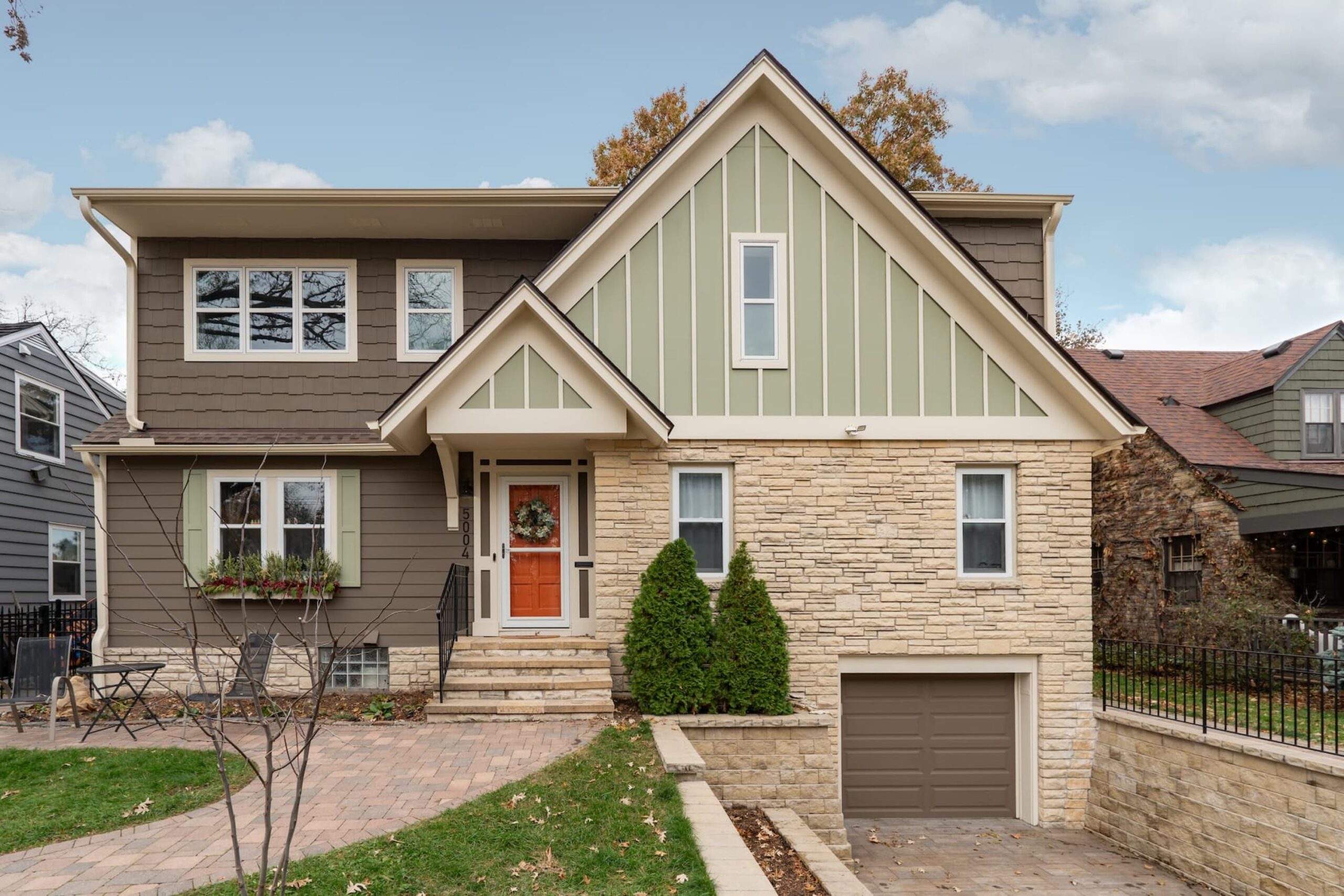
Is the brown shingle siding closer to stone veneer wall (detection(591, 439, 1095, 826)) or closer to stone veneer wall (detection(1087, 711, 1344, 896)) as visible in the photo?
stone veneer wall (detection(591, 439, 1095, 826))

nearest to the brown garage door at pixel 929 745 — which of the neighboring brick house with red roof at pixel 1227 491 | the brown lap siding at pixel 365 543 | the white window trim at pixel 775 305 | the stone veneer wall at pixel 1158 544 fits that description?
the white window trim at pixel 775 305

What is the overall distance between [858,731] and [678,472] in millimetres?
3905

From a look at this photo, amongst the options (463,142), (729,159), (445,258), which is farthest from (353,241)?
(463,142)

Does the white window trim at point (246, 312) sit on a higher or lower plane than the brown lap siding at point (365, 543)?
higher

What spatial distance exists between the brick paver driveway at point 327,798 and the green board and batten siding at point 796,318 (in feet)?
14.5

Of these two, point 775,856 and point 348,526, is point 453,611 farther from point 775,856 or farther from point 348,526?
point 775,856

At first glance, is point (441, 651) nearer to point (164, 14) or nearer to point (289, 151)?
point (164, 14)

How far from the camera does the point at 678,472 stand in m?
11.0

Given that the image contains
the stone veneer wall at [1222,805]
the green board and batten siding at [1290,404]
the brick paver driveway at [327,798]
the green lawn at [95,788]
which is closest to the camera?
the brick paver driveway at [327,798]

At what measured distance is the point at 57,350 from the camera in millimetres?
18297

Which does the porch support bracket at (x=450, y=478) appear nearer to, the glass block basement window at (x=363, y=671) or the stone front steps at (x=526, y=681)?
the stone front steps at (x=526, y=681)

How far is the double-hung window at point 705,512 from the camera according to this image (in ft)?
35.9

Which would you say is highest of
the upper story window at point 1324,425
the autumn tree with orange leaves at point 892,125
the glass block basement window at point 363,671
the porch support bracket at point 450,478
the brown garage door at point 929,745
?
the autumn tree with orange leaves at point 892,125

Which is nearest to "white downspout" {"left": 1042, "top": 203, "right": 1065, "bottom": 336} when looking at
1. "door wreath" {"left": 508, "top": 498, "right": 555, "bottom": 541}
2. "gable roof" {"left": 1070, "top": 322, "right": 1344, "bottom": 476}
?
"gable roof" {"left": 1070, "top": 322, "right": 1344, "bottom": 476}
